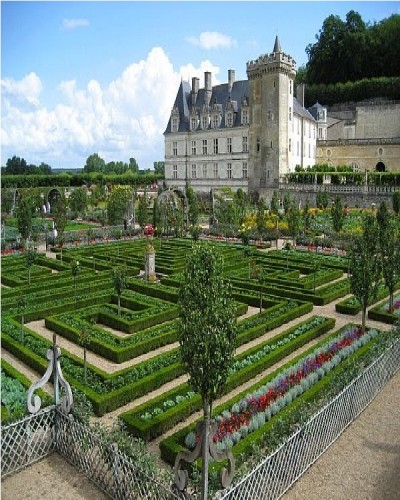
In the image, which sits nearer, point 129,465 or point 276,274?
point 129,465

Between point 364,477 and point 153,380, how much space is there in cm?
508

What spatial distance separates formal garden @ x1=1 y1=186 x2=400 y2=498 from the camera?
8.55 m

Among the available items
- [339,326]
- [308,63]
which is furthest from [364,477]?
[308,63]

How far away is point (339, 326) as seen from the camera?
16.6m

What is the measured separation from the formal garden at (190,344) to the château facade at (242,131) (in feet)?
84.2

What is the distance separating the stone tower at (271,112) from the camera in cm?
4884

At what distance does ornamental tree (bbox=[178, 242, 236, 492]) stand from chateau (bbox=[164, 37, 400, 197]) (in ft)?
138

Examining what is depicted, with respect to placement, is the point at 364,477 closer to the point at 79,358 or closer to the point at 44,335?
the point at 79,358

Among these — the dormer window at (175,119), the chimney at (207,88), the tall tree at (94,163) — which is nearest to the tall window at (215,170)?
the chimney at (207,88)

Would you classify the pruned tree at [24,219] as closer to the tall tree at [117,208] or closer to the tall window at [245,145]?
the tall tree at [117,208]

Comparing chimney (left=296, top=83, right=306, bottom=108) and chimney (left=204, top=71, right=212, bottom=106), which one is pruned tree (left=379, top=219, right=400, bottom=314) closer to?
chimney (left=204, top=71, right=212, bottom=106)

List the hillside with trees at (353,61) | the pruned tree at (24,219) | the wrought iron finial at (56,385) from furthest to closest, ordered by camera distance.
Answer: the hillside with trees at (353,61) < the pruned tree at (24,219) < the wrought iron finial at (56,385)

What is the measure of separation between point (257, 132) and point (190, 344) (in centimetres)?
4538

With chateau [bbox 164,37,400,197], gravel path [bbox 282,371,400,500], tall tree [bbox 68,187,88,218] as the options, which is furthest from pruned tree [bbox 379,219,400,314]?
tall tree [bbox 68,187,88,218]
